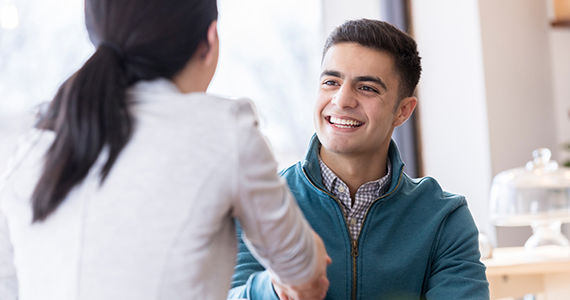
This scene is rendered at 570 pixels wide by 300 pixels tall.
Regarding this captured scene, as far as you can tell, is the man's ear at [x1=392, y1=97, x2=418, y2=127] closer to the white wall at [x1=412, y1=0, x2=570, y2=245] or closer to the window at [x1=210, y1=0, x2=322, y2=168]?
the window at [x1=210, y1=0, x2=322, y2=168]

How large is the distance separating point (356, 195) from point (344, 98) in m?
0.23

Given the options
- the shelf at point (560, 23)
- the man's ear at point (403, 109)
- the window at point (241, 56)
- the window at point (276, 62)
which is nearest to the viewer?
the man's ear at point (403, 109)

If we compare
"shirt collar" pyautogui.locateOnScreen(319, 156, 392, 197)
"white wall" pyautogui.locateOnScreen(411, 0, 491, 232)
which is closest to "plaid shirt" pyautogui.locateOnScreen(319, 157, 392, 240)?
"shirt collar" pyautogui.locateOnScreen(319, 156, 392, 197)

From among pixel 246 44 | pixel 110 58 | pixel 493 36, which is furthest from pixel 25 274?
pixel 493 36

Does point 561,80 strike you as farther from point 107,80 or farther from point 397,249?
point 107,80

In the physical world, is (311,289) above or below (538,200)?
above

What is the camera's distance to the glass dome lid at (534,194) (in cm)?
254

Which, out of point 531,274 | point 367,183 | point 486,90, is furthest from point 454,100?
point 367,183

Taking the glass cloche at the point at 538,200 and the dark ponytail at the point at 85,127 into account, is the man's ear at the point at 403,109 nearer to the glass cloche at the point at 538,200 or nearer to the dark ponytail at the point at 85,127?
the glass cloche at the point at 538,200

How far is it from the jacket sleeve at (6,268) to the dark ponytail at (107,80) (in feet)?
0.46

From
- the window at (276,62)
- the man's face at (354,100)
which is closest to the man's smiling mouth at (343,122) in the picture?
the man's face at (354,100)

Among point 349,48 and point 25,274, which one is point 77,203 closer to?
point 25,274

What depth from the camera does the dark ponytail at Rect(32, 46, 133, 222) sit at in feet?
2.89

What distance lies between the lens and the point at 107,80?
0.90m
